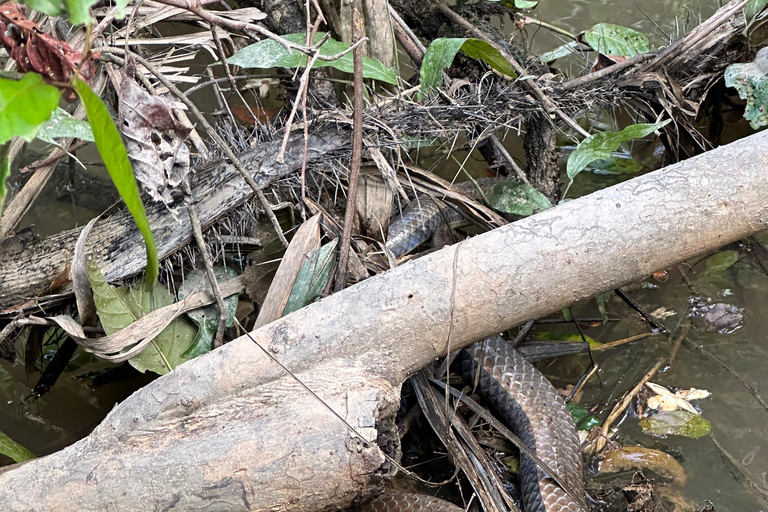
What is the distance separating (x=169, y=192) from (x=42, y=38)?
0.87 meters

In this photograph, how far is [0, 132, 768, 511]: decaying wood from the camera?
162cm

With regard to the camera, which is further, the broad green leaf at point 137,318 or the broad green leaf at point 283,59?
the broad green leaf at point 283,59

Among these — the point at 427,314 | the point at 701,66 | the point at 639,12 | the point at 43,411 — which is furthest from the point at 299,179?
the point at 639,12

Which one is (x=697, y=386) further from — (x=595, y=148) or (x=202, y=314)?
(x=202, y=314)

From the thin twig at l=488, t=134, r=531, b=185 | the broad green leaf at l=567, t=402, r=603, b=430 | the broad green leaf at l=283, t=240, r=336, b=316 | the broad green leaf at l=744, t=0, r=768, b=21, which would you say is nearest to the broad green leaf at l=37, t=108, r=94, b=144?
the broad green leaf at l=283, t=240, r=336, b=316

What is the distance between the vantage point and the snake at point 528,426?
1.98 metres

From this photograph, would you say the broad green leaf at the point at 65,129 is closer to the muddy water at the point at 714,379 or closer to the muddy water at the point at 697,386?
the muddy water at the point at 697,386

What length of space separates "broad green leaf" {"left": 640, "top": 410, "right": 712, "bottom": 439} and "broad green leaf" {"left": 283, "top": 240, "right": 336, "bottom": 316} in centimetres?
131

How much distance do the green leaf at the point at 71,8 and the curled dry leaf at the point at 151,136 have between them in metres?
0.96

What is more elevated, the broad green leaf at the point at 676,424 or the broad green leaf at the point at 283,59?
the broad green leaf at the point at 283,59

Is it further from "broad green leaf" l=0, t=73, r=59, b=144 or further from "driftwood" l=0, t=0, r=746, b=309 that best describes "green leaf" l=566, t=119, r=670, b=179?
"broad green leaf" l=0, t=73, r=59, b=144

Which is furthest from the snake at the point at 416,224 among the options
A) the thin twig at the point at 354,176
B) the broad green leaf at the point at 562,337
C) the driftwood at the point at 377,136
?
the thin twig at the point at 354,176

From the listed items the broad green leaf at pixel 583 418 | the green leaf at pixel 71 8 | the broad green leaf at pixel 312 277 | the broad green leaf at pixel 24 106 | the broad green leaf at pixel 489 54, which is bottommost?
the broad green leaf at pixel 583 418

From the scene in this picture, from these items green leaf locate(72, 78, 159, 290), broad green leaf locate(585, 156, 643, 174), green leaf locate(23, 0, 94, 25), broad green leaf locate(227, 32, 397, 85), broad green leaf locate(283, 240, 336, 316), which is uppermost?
green leaf locate(23, 0, 94, 25)
